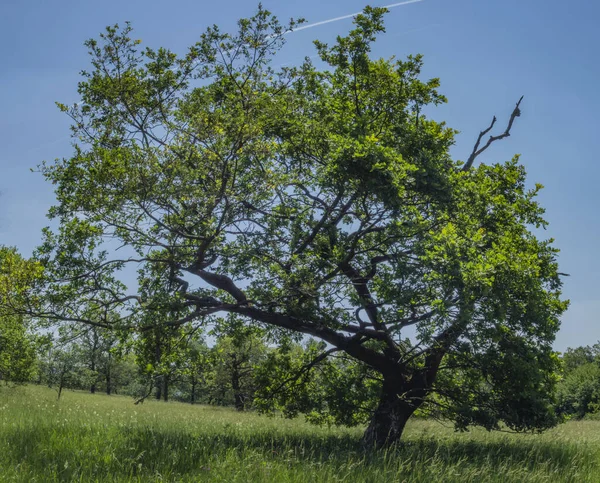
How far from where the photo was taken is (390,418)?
13.5 metres

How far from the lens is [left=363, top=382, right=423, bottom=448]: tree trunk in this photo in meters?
13.3

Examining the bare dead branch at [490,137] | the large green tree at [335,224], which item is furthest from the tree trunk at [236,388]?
the bare dead branch at [490,137]

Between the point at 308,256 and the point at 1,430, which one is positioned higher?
the point at 308,256

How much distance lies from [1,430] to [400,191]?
10590 millimetres

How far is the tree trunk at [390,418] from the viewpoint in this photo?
43.6ft

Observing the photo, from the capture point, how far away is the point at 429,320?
33.3ft

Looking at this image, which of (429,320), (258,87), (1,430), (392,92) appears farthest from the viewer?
(392,92)

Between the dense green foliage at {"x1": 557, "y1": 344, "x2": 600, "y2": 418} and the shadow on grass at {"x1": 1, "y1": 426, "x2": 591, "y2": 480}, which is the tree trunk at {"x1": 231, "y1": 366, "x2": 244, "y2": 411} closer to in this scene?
the shadow on grass at {"x1": 1, "y1": 426, "x2": 591, "y2": 480}

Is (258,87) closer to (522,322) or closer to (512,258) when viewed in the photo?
(512,258)

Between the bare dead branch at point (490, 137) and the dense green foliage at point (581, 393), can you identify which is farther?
the dense green foliage at point (581, 393)

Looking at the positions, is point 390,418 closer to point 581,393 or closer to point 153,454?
point 153,454

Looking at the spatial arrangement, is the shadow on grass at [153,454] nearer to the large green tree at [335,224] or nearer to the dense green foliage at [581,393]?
the large green tree at [335,224]

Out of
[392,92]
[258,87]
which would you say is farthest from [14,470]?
[392,92]

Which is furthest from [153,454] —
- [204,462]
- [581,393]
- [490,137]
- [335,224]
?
[581,393]
